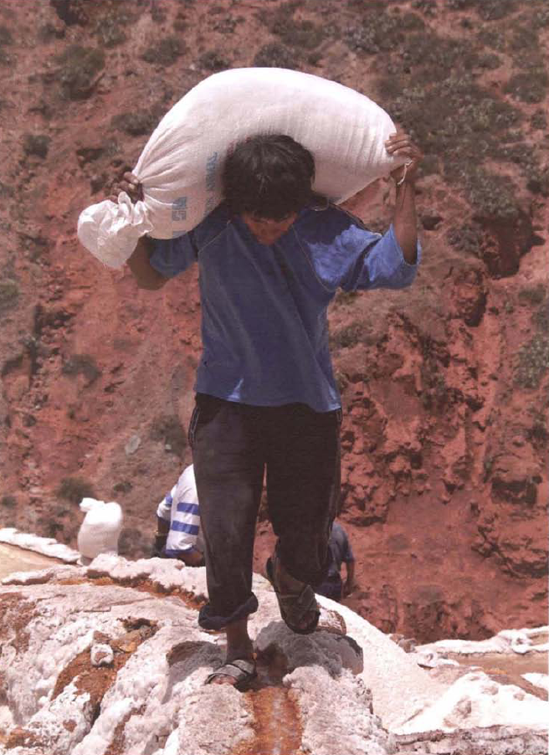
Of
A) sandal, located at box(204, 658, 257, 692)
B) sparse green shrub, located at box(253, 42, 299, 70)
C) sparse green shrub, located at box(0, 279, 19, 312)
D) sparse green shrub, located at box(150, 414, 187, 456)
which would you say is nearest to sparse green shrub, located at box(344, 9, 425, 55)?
sparse green shrub, located at box(253, 42, 299, 70)

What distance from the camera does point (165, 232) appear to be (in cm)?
300

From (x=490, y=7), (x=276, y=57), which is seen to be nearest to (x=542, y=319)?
(x=276, y=57)

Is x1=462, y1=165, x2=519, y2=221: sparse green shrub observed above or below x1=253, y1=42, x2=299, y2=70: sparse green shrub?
below

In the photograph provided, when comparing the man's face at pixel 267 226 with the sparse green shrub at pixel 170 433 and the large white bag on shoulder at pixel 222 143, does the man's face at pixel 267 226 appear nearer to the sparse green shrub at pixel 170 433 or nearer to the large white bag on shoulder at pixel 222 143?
the large white bag on shoulder at pixel 222 143

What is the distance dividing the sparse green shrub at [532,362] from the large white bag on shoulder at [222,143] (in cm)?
933

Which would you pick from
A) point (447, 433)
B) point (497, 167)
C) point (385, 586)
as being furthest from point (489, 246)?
point (385, 586)

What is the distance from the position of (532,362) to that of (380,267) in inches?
383

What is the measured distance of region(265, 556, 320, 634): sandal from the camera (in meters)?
3.26

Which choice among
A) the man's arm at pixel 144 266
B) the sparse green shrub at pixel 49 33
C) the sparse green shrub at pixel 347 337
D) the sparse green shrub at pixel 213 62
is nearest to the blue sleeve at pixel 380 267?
the man's arm at pixel 144 266

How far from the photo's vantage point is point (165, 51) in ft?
50.7

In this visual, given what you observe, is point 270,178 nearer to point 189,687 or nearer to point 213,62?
point 189,687

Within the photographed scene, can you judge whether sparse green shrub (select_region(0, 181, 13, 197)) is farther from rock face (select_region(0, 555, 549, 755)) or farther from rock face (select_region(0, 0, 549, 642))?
rock face (select_region(0, 555, 549, 755))

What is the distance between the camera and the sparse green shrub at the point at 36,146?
49.5ft

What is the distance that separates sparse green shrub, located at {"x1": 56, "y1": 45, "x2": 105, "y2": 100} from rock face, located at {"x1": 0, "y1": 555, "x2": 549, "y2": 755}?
12.4 meters
